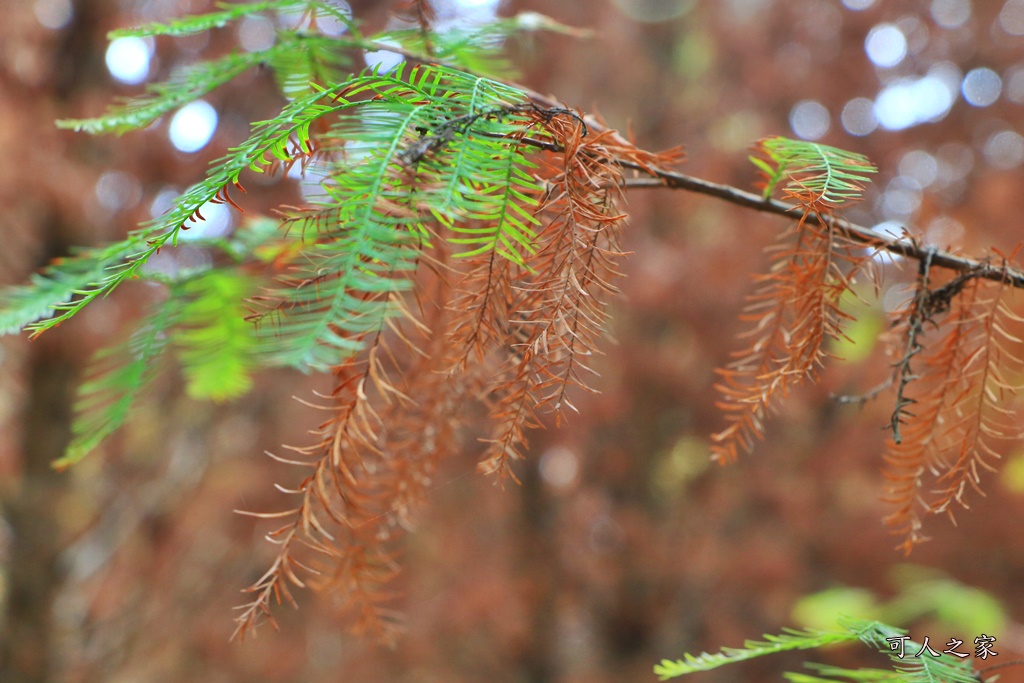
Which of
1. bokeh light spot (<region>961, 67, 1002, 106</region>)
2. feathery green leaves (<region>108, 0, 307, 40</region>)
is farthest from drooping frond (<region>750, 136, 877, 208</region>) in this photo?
bokeh light spot (<region>961, 67, 1002, 106</region>)

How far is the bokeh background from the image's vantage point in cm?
203

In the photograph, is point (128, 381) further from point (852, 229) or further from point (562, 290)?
point (852, 229)

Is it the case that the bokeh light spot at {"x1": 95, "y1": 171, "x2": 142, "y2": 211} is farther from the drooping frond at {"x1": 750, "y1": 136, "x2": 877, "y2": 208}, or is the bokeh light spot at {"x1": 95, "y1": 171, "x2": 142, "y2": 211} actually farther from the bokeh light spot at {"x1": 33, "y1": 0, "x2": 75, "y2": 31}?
the drooping frond at {"x1": 750, "y1": 136, "x2": 877, "y2": 208}

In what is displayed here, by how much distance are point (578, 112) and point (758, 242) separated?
75.4 inches

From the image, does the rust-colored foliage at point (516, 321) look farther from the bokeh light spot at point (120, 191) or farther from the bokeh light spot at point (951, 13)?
the bokeh light spot at point (951, 13)

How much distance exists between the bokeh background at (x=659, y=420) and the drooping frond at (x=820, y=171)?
1.57 metres

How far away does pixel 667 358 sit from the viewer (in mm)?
2355

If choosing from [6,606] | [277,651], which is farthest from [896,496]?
[277,651]

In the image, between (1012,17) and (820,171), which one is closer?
(820,171)

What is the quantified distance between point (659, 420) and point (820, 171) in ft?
6.65

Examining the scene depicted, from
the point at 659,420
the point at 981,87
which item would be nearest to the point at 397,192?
the point at 659,420

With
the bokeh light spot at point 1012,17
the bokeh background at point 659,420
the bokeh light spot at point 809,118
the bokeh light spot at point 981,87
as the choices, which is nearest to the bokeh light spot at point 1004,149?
the bokeh background at point 659,420

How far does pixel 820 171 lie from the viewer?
46 centimetres

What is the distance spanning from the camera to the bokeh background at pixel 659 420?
2029 millimetres
